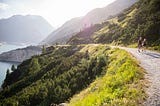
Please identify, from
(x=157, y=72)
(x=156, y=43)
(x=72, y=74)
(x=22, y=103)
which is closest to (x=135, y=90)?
(x=157, y=72)

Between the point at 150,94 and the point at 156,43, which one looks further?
the point at 156,43

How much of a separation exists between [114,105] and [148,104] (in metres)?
1.85

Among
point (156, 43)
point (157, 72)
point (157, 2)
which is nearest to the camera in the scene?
point (157, 72)

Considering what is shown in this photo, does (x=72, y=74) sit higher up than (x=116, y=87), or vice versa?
(x=116, y=87)

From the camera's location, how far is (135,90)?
15.2 meters

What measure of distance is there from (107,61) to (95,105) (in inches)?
862

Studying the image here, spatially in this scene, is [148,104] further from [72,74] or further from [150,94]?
[72,74]

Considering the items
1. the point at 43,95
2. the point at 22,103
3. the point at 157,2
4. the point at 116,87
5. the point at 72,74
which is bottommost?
the point at 22,103

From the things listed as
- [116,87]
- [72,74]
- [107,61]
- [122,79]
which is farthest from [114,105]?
[72,74]

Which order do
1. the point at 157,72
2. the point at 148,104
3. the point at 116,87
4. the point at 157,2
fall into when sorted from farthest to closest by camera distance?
the point at 157,2, the point at 157,72, the point at 116,87, the point at 148,104

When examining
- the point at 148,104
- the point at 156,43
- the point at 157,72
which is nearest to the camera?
the point at 148,104

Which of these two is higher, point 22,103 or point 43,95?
point 43,95

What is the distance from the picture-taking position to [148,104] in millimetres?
13320

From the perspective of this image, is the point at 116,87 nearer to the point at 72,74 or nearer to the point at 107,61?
the point at 107,61
